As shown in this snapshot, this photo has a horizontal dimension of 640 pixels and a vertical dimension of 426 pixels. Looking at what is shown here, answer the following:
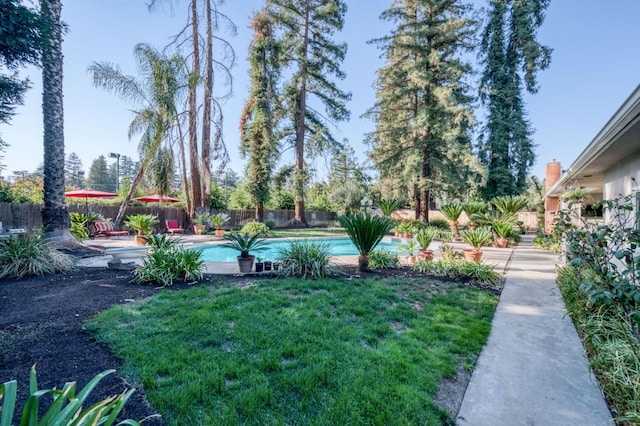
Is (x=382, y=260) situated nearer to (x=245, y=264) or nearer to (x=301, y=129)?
(x=245, y=264)

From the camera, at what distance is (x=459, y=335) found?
3.34 m

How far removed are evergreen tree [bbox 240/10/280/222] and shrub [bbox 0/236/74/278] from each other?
12426 mm

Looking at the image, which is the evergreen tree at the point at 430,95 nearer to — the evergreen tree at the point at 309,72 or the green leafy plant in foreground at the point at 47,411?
the evergreen tree at the point at 309,72

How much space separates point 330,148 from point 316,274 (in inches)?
669

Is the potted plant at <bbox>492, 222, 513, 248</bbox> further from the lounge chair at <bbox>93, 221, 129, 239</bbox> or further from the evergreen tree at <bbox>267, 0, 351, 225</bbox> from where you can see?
the lounge chair at <bbox>93, 221, 129, 239</bbox>

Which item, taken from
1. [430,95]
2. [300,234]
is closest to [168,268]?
[300,234]

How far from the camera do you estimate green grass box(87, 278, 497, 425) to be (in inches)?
79.3

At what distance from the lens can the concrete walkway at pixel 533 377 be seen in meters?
2.08

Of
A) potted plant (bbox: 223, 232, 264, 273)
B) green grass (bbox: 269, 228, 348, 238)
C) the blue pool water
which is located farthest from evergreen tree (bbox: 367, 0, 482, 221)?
potted plant (bbox: 223, 232, 264, 273)

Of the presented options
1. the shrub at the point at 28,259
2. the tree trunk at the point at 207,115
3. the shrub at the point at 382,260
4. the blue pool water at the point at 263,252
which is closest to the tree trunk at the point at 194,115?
the tree trunk at the point at 207,115

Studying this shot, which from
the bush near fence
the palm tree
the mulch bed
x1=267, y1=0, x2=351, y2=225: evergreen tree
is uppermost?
x1=267, y1=0, x2=351, y2=225: evergreen tree

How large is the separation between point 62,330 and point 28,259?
376 centimetres

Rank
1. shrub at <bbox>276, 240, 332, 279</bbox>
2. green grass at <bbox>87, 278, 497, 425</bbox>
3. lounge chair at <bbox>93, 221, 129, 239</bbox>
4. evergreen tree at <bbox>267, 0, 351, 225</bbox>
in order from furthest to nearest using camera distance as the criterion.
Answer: evergreen tree at <bbox>267, 0, 351, 225</bbox> < lounge chair at <bbox>93, 221, 129, 239</bbox> < shrub at <bbox>276, 240, 332, 279</bbox> < green grass at <bbox>87, 278, 497, 425</bbox>

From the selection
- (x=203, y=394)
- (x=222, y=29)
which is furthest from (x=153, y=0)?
(x=203, y=394)
